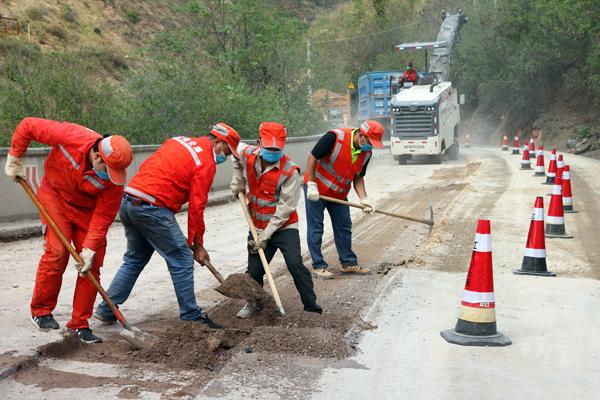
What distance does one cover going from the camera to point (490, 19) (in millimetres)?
45656

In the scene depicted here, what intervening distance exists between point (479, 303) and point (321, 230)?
2.82 meters

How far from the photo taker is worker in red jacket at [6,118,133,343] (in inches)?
225

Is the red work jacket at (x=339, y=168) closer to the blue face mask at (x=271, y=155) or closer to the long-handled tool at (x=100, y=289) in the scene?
the blue face mask at (x=271, y=155)

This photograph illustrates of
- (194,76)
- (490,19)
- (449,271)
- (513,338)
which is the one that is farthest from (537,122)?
(513,338)

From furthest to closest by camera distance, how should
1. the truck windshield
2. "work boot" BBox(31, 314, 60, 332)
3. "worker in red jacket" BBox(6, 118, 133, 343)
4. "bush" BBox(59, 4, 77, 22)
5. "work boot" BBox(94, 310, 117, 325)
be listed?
"bush" BBox(59, 4, 77, 22) → the truck windshield → "work boot" BBox(94, 310, 117, 325) → "work boot" BBox(31, 314, 60, 332) → "worker in red jacket" BBox(6, 118, 133, 343)

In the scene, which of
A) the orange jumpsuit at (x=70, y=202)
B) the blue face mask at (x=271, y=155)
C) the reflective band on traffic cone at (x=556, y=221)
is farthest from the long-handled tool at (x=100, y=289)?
the reflective band on traffic cone at (x=556, y=221)

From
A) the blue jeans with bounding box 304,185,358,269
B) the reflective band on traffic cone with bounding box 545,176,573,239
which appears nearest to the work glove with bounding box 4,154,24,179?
the blue jeans with bounding box 304,185,358,269

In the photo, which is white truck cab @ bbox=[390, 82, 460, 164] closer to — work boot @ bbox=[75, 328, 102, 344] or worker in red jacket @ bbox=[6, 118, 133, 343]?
worker in red jacket @ bbox=[6, 118, 133, 343]

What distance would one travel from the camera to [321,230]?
334 inches

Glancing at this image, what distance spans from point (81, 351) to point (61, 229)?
36.8 inches

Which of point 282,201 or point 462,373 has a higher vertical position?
point 282,201

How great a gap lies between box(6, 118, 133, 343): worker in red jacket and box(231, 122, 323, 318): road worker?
4.07 ft

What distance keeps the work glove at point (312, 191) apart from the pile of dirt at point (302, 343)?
2.64 meters

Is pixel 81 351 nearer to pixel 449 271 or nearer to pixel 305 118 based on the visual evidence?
pixel 449 271
